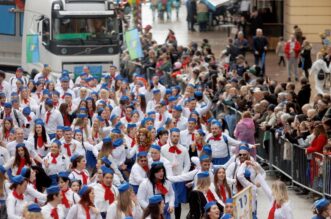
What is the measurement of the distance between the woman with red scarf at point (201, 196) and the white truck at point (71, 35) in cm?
1793

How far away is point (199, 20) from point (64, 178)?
38.9 meters

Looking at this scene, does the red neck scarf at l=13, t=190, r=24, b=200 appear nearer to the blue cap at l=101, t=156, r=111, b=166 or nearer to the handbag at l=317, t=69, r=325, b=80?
the blue cap at l=101, t=156, r=111, b=166

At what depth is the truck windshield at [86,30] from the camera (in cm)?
3494

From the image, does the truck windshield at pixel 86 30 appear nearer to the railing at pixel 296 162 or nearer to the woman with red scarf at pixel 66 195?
the railing at pixel 296 162

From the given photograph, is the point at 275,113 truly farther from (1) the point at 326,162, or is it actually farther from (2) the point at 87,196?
(2) the point at 87,196

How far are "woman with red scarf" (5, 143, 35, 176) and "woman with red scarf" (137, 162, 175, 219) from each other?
2638 millimetres

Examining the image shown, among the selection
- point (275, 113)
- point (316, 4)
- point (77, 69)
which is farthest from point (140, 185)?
point (316, 4)

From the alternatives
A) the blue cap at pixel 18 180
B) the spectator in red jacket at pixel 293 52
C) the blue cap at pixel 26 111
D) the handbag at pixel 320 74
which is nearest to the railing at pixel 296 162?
the blue cap at pixel 26 111

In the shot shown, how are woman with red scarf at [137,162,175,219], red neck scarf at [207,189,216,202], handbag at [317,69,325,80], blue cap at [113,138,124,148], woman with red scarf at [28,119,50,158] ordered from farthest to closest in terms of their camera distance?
handbag at [317,69,325,80] < woman with red scarf at [28,119,50,158] < blue cap at [113,138,124,148] < woman with red scarf at [137,162,175,219] < red neck scarf at [207,189,216,202]

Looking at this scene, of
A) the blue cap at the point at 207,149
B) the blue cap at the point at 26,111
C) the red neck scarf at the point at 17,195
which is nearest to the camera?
the red neck scarf at the point at 17,195

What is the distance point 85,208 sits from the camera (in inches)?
643

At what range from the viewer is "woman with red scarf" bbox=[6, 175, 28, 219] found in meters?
16.6

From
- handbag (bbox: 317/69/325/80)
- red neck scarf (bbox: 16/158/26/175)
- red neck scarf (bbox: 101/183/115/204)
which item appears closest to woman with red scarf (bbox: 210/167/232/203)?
red neck scarf (bbox: 101/183/115/204)

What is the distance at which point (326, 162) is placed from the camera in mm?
20938
